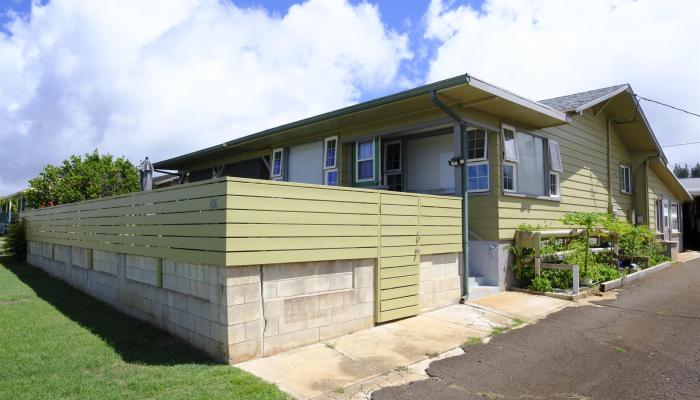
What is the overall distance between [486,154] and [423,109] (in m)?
1.56

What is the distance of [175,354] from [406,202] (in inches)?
151

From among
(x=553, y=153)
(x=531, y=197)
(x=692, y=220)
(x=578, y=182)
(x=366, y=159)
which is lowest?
(x=692, y=220)

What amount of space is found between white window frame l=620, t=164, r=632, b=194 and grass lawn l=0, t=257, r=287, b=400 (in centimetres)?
1461

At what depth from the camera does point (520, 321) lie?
6.94 m

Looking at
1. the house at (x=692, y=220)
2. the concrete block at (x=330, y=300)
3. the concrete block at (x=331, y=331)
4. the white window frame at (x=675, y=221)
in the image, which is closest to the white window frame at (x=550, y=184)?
the concrete block at (x=330, y=300)

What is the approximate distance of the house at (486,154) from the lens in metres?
8.94

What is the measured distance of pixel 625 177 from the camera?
15586 millimetres

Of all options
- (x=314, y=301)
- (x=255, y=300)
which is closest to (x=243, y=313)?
(x=255, y=300)

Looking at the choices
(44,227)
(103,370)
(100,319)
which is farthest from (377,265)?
(44,227)

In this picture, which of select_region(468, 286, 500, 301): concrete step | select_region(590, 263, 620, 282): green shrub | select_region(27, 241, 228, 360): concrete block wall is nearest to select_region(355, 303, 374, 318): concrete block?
select_region(27, 241, 228, 360): concrete block wall

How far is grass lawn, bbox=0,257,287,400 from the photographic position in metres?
4.16

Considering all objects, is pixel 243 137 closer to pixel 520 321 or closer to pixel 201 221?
pixel 201 221

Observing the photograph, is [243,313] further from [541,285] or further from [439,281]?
[541,285]

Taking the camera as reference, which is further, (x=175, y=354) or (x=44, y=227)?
(x=44, y=227)
